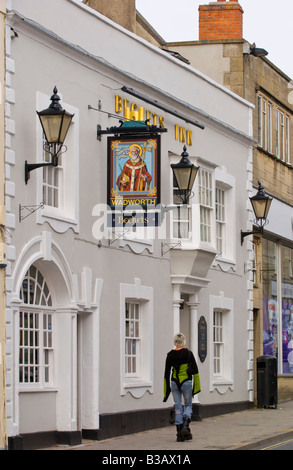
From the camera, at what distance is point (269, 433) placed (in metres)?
19.9

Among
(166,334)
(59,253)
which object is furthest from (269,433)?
(59,253)

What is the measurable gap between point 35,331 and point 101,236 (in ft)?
8.82

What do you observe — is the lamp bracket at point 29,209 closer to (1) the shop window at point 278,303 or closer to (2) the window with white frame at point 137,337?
(2) the window with white frame at point 137,337

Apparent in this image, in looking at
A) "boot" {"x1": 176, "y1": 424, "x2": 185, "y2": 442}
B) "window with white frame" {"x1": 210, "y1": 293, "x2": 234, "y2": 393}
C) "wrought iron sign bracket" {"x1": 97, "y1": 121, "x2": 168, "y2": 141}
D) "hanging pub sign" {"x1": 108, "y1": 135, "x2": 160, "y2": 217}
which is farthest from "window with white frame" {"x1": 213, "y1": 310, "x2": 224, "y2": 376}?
"boot" {"x1": 176, "y1": 424, "x2": 185, "y2": 442}

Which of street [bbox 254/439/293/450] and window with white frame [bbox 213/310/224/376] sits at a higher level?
window with white frame [bbox 213/310/224/376]

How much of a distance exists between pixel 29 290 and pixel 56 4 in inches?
190

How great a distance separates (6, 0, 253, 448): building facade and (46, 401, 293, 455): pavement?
1.61 ft

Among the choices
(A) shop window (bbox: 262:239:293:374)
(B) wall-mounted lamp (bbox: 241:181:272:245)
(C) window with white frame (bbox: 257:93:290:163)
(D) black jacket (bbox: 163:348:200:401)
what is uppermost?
(C) window with white frame (bbox: 257:93:290:163)

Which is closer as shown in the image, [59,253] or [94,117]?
[59,253]

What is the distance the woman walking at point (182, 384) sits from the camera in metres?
17.8

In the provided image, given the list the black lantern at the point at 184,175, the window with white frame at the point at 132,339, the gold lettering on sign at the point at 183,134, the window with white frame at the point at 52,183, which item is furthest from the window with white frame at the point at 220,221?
the window with white frame at the point at 52,183

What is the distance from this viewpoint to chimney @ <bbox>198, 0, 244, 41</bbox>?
2956 centimetres

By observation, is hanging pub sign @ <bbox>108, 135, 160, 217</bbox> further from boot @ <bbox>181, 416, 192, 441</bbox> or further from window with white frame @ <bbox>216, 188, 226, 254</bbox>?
window with white frame @ <bbox>216, 188, 226, 254</bbox>
